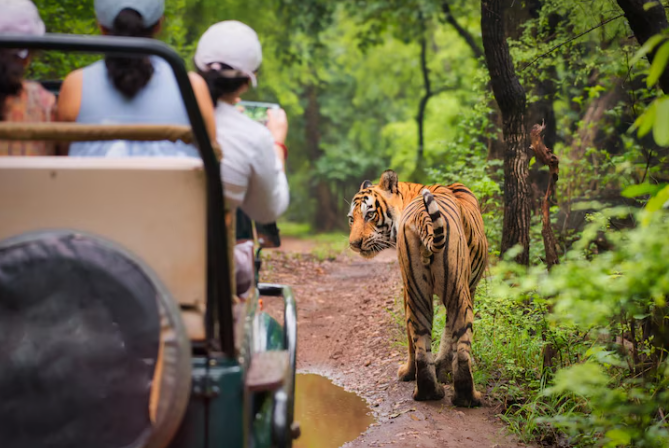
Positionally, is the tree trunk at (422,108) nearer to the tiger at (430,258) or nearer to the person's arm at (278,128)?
the tiger at (430,258)

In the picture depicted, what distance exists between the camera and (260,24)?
1842cm

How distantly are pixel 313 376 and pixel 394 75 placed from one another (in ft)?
63.6

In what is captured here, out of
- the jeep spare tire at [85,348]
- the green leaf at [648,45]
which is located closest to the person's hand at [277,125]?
the jeep spare tire at [85,348]

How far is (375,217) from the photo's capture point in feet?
18.8

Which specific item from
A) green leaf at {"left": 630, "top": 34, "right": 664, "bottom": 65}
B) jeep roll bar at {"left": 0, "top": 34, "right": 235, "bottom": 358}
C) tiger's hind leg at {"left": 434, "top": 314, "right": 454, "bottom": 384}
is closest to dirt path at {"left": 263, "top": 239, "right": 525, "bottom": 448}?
tiger's hind leg at {"left": 434, "top": 314, "right": 454, "bottom": 384}

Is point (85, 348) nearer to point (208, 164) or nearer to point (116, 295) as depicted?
point (116, 295)

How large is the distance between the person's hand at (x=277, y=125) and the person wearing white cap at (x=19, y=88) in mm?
934

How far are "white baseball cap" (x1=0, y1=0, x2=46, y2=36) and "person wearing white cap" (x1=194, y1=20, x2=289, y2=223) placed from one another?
24.8 inches

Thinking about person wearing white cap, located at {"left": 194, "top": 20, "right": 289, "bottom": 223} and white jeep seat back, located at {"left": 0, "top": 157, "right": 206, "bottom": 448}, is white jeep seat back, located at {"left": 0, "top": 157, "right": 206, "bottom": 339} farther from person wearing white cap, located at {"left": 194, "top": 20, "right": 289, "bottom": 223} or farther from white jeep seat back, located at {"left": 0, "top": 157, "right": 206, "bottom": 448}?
person wearing white cap, located at {"left": 194, "top": 20, "right": 289, "bottom": 223}

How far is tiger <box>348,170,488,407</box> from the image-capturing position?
16.6 feet

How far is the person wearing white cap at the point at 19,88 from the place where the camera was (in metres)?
2.49

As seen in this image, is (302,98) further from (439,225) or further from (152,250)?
(152,250)

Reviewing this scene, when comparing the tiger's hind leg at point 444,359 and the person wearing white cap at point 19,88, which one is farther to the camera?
the tiger's hind leg at point 444,359

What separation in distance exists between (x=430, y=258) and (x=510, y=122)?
6.00ft
